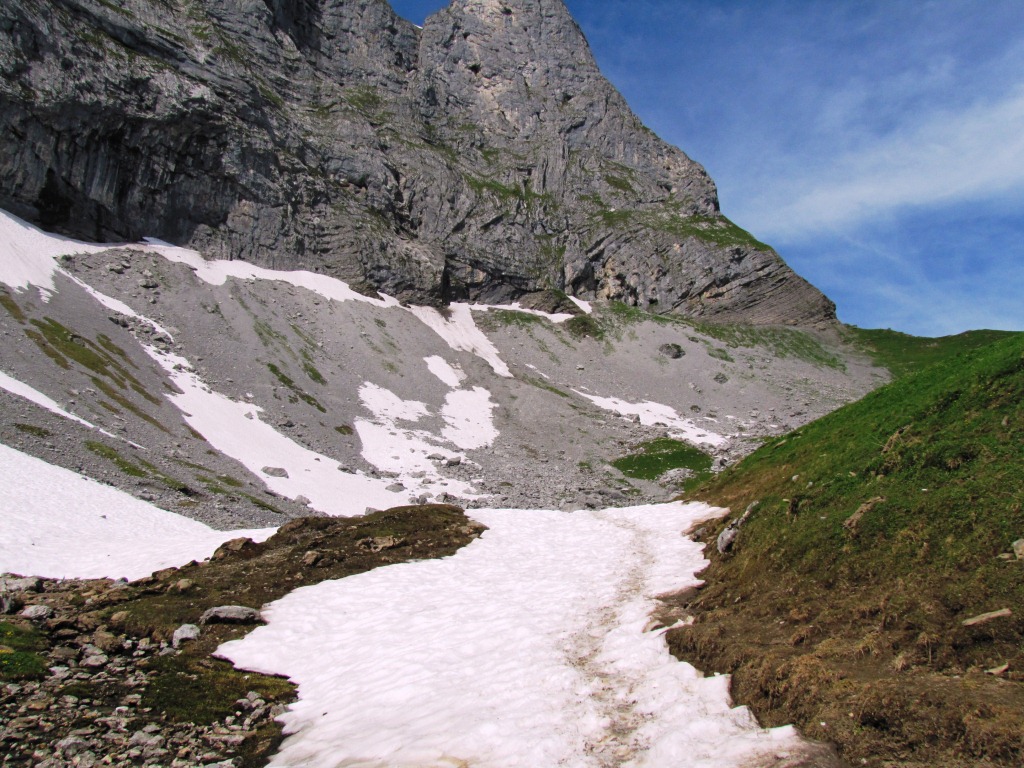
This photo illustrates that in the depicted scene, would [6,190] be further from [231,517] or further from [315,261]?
[231,517]

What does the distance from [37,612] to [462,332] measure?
300 ft

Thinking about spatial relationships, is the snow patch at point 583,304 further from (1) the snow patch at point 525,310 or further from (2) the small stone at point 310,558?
(2) the small stone at point 310,558

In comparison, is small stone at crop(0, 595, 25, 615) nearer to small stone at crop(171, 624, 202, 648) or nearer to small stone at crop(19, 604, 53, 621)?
small stone at crop(19, 604, 53, 621)

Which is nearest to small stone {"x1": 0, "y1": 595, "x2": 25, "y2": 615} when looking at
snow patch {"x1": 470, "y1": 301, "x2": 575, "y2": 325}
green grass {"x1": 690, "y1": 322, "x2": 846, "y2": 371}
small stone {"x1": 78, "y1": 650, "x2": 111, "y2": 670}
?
small stone {"x1": 78, "y1": 650, "x2": 111, "y2": 670}

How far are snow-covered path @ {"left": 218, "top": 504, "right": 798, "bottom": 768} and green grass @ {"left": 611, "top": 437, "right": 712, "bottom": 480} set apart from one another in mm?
42809

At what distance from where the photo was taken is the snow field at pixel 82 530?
19500mm

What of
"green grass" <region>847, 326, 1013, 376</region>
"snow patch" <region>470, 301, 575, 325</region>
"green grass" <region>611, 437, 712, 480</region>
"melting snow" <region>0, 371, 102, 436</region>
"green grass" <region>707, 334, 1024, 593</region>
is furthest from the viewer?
"snow patch" <region>470, 301, 575, 325</region>

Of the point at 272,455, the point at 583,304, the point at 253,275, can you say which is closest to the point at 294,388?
the point at 272,455

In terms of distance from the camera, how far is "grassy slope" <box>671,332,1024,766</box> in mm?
6027

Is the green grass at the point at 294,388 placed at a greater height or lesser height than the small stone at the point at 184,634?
greater

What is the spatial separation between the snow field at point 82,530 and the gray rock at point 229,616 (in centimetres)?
613

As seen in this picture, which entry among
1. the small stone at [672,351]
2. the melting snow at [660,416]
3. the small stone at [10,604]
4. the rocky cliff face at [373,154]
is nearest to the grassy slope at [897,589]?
the small stone at [10,604]

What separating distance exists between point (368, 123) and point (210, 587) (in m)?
135

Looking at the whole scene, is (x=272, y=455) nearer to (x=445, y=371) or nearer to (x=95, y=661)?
(x=445, y=371)
